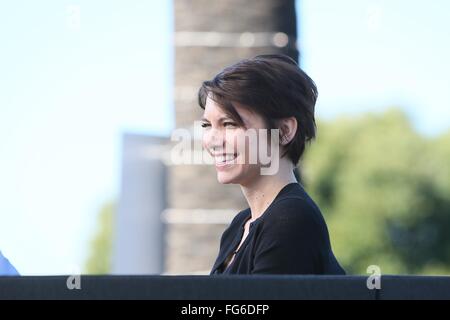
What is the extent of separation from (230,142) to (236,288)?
736mm

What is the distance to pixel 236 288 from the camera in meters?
2.24

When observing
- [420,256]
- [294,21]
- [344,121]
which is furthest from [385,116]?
[294,21]

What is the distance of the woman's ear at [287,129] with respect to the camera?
3.00m

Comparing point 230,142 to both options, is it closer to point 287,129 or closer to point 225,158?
point 225,158

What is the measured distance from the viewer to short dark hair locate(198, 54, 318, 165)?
2912 mm

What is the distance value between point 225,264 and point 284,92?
20.6 inches

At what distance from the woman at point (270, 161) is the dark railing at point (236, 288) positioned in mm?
436

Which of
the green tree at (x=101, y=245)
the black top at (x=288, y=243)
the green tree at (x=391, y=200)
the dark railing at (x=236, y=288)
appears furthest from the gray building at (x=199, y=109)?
the green tree at (x=101, y=245)

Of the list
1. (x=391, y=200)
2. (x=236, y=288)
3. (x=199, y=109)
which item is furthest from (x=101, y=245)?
(x=236, y=288)

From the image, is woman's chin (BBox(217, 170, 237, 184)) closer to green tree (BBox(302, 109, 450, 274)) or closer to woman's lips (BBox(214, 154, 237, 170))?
woman's lips (BBox(214, 154, 237, 170))

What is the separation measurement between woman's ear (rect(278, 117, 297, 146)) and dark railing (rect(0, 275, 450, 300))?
2.68 feet

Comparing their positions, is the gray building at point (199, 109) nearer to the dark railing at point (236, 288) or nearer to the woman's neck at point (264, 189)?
the woman's neck at point (264, 189)
